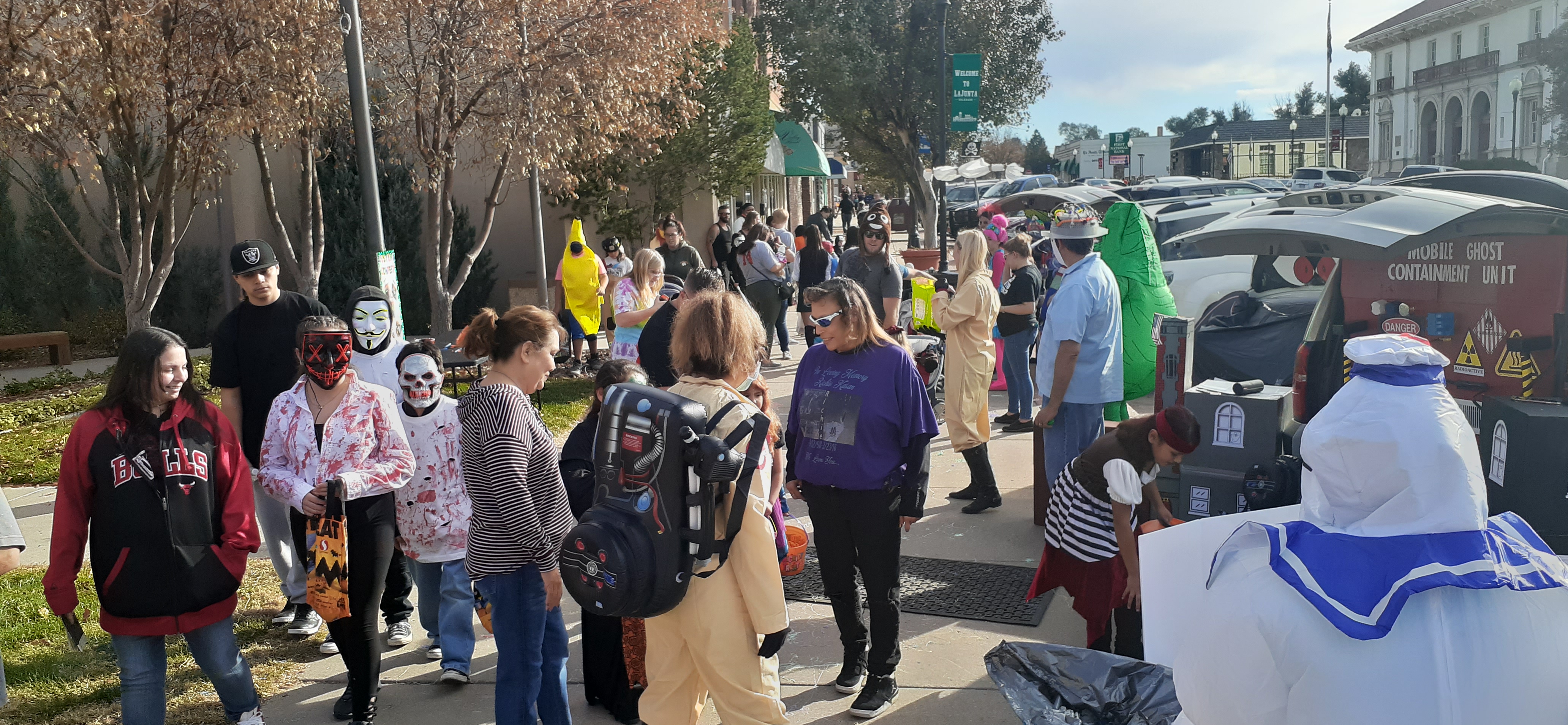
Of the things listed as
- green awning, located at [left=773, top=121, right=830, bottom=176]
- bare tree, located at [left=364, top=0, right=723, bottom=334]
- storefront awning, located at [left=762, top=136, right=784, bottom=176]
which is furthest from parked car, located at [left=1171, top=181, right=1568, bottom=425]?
green awning, located at [left=773, top=121, right=830, bottom=176]

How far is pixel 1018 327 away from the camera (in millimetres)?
9234

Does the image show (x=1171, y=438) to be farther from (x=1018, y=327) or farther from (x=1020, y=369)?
(x=1020, y=369)

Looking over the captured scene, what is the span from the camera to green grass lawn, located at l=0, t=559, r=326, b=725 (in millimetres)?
4707

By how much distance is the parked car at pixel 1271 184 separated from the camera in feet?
92.7

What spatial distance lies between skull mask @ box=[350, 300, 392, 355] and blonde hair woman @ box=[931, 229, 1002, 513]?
368cm

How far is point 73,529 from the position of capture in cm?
373

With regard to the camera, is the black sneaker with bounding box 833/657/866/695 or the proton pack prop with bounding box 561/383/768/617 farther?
the black sneaker with bounding box 833/657/866/695

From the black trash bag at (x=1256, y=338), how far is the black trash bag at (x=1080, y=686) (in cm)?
520

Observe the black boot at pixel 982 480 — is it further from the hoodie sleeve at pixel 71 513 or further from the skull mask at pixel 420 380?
the hoodie sleeve at pixel 71 513

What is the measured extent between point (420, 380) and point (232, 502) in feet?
3.05

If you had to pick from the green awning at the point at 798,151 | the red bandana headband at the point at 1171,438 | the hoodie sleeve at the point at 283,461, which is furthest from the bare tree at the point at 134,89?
the green awning at the point at 798,151

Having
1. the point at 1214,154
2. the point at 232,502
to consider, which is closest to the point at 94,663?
the point at 232,502

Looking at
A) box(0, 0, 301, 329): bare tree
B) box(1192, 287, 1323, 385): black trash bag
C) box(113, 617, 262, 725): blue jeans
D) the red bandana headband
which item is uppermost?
box(0, 0, 301, 329): bare tree

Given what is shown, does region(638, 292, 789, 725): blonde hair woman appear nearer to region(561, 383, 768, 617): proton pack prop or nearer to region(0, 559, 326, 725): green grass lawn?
region(561, 383, 768, 617): proton pack prop
